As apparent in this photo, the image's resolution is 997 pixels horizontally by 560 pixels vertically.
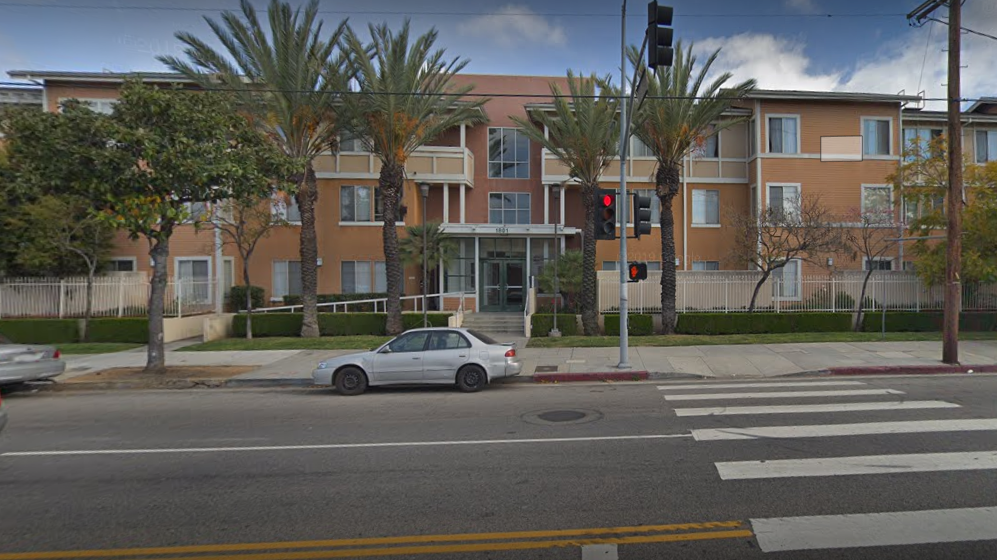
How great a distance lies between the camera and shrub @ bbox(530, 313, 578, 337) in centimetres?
1991

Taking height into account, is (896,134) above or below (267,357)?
above

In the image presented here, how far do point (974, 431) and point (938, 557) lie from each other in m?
4.38

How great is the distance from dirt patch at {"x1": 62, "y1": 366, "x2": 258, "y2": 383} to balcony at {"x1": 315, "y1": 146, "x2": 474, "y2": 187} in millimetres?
12069

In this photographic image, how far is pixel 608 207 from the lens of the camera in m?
12.7


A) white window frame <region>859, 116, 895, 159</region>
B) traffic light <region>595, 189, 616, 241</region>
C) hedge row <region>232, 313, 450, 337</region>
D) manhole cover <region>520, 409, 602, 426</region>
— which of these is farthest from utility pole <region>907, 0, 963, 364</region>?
hedge row <region>232, 313, 450, 337</region>

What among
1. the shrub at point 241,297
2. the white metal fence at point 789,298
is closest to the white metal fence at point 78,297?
the shrub at point 241,297

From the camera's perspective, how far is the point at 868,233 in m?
22.1

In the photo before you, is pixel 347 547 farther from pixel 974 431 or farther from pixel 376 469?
pixel 974 431

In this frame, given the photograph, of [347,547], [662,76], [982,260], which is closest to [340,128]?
[662,76]

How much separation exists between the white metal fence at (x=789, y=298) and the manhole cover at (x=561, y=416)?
1279 cm

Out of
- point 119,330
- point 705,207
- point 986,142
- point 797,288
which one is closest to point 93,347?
point 119,330

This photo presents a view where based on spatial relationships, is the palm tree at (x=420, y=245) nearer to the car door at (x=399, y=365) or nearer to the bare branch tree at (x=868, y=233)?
the car door at (x=399, y=365)

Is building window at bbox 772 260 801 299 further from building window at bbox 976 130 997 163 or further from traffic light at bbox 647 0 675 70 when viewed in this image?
traffic light at bbox 647 0 675 70

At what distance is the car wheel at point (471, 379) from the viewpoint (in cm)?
1149
